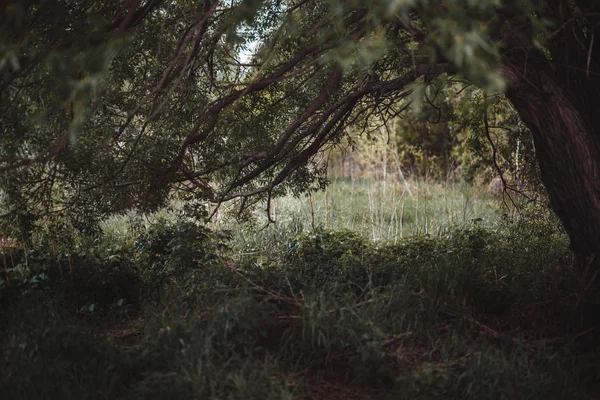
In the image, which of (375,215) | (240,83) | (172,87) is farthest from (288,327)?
(375,215)

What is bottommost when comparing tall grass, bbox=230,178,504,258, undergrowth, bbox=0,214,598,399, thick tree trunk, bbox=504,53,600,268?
undergrowth, bbox=0,214,598,399

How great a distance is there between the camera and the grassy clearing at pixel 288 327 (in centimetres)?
278

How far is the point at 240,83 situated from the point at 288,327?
1480 mm

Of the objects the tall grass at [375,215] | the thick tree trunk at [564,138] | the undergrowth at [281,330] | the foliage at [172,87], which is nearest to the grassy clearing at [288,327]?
the undergrowth at [281,330]

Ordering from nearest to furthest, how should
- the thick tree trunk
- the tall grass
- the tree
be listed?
the tree → the thick tree trunk → the tall grass

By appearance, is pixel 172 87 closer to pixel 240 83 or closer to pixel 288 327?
pixel 240 83

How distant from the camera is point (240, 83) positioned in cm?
380

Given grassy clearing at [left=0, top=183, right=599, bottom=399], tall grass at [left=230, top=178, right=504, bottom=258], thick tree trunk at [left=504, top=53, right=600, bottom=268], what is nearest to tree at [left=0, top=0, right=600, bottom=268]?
thick tree trunk at [left=504, top=53, right=600, bottom=268]

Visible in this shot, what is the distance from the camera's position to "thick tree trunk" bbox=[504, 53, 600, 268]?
3312 millimetres

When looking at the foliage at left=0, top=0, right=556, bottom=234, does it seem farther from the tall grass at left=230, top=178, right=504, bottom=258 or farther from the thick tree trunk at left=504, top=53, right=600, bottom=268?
the tall grass at left=230, top=178, right=504, bottom=258

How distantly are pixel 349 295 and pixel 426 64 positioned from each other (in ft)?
4.43

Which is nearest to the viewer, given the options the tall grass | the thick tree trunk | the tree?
the tree

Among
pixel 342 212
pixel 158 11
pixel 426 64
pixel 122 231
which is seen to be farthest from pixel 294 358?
pixel 342 212

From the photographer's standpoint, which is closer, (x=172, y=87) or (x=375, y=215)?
(x=172, y=87)
